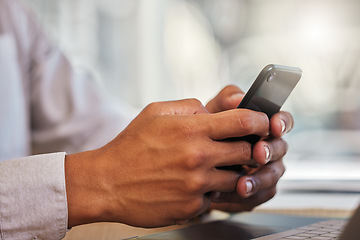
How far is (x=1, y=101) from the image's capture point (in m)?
0.90

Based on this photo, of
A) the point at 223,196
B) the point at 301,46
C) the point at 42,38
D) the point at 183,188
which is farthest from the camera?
the point at 301,46

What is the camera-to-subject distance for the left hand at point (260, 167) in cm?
43

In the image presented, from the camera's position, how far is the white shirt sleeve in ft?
1.28

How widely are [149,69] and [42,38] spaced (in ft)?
3.60

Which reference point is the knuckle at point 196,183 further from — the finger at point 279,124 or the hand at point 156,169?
the finger at point 279,124

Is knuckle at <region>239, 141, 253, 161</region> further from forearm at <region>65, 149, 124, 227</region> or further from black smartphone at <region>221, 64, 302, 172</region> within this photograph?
forearm at <region>65, 149, 124, 227</region>

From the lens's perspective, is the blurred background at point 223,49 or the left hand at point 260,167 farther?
the blurred background at point 223,49

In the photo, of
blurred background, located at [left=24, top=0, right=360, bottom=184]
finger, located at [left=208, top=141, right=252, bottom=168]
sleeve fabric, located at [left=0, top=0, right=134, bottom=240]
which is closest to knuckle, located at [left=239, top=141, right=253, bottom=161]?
finger, located at [left=208, top=141, right=252, bottom=168]

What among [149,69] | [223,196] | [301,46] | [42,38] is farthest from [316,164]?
[223,196]

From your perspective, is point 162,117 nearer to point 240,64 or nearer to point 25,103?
point 25,103

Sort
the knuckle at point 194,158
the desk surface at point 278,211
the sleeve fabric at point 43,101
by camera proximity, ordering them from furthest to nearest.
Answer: the sleeve fabric at point 43,101 → the desk surface at point 278,211 → the knuckle at point 194,158

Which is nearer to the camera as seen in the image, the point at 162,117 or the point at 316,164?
the point at 162,117

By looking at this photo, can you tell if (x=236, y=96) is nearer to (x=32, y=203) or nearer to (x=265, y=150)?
(x=265, y=150)

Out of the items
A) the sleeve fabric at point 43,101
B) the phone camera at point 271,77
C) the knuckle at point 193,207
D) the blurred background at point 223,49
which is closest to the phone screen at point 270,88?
the phone camera at point 271,77
